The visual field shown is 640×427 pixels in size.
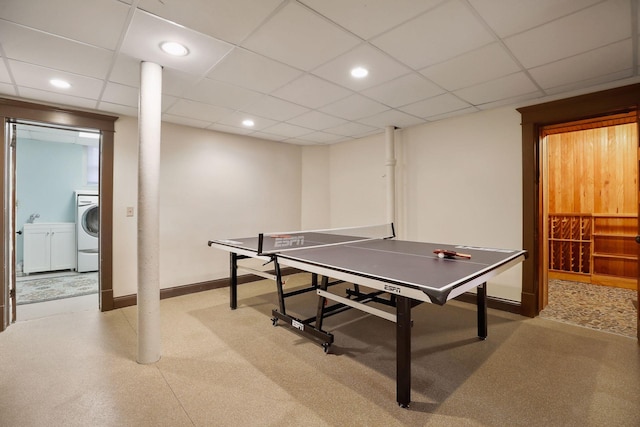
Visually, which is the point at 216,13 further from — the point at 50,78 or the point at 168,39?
the point at 50,78

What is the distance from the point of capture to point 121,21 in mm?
1878

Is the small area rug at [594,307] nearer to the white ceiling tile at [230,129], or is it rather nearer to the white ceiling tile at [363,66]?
the white ceiling tile at [363,66]

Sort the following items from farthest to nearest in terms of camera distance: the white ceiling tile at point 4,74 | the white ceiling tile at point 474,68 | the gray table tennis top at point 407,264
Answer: the white ceiling tile at point 4,74, the white ceiling tile at point 474,68, the gray table tennis top at point 407,264

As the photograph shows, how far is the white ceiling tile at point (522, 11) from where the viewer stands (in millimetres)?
1729

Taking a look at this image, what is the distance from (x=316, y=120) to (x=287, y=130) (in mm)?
696

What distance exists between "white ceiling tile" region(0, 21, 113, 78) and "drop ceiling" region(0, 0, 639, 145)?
12 millimetres

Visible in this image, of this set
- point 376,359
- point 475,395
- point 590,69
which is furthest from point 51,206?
point 590,69

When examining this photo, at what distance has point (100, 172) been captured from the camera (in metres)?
3.67

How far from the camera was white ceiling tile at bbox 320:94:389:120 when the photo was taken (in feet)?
11.0

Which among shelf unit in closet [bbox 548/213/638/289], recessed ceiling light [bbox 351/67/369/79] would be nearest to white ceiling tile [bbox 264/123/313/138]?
recessed ceiling light [bbox 351/67/369/79]

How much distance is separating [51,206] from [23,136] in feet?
4.48

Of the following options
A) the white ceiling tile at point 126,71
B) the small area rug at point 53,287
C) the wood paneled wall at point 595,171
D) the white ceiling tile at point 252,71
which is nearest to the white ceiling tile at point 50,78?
the white ceiling tile at point 126,71

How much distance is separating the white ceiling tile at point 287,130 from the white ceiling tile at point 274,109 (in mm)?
393

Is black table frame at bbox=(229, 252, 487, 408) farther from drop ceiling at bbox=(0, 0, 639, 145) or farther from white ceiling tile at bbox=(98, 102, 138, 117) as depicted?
white ceiling tile at bbox=(98, 102, 138, 117)
